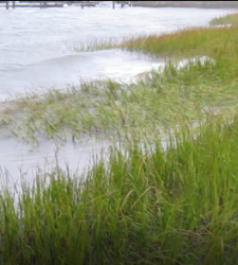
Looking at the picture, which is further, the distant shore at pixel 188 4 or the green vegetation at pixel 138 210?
the distant shore at pixel 188 4

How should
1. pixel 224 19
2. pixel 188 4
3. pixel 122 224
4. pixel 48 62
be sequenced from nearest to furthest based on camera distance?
pixel 122 224 → pixel 48 62 → pixel 224 19 → pixel 188 4

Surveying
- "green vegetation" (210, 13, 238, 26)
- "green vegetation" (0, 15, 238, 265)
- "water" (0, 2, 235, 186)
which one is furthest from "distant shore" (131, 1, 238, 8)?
"green vegetation" (0, 15, 238, 265)

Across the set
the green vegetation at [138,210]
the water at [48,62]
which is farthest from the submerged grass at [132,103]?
the green vegetation at [138,210]

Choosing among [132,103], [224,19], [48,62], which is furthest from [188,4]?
[132,103]

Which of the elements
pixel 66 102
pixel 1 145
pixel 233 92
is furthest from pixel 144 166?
pixel 233 92

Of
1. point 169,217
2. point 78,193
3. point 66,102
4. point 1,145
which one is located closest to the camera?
point 169,217

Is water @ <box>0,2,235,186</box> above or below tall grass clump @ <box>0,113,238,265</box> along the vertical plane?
above

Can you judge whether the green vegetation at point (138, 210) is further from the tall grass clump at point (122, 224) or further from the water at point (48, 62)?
the water at point (48, 62)

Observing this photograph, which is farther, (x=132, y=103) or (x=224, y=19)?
(x=224, y=19)

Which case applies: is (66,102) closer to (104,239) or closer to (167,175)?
(167,175)

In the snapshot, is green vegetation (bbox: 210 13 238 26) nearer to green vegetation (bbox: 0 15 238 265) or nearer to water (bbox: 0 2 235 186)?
water (bbox: 0 2 235 186)

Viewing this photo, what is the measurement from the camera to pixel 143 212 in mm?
1558

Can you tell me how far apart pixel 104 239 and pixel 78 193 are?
0.20m

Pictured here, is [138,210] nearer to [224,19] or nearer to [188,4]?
[224,19]
